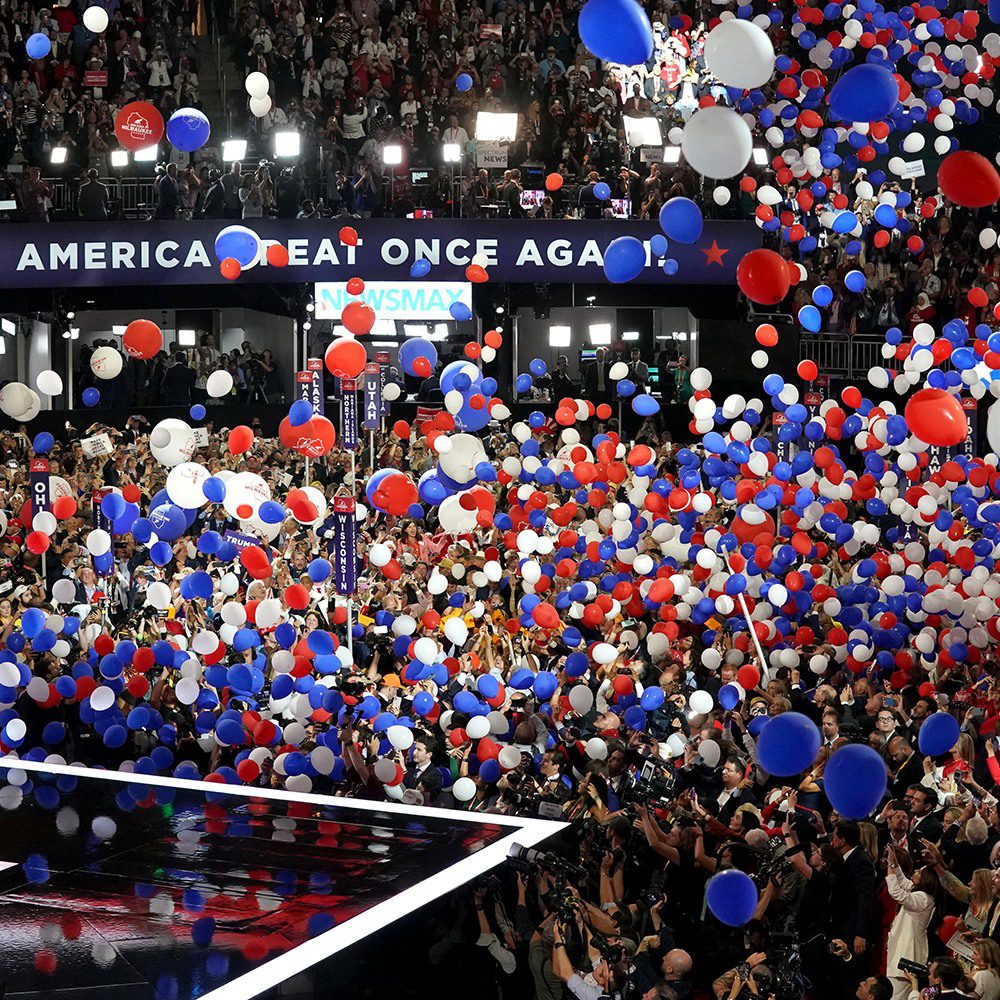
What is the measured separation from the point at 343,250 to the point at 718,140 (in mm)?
9735

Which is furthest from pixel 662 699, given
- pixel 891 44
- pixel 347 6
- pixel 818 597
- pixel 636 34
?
pixel 347 6

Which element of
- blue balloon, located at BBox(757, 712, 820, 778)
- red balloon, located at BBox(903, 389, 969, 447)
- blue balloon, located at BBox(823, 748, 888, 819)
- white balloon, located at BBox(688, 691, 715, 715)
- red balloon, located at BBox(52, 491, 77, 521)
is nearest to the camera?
blue balloon, located at BBox(823, 748, 888, 819)

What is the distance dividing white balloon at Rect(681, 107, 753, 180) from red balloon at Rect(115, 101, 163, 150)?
182 inches

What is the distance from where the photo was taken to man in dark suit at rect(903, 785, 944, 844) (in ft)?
23.1

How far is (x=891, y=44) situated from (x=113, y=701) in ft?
21.8

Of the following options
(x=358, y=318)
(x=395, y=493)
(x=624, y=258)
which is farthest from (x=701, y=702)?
(x=358, y=318)

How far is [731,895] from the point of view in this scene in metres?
6.23

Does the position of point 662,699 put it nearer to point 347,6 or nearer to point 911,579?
point 911,579

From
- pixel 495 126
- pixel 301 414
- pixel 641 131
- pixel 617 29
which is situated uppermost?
pixel 495 126

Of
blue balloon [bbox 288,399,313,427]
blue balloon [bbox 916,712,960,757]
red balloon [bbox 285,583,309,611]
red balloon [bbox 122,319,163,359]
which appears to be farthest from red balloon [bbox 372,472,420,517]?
blue balloon [bbox 916,712,960,757]

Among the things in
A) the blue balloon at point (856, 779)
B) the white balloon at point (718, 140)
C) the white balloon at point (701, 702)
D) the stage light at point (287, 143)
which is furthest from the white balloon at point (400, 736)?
the stage light at point (287, 143)

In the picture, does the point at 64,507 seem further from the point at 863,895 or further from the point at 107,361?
the point at 863,895

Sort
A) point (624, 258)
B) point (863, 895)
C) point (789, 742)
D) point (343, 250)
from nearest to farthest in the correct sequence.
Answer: point (789, 742), point (863, 895), point (624, 258), point (343, 250)

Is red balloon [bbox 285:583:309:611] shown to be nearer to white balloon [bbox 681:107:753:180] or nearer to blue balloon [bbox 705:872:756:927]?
white balloon [bbox 681:107:753:180]
